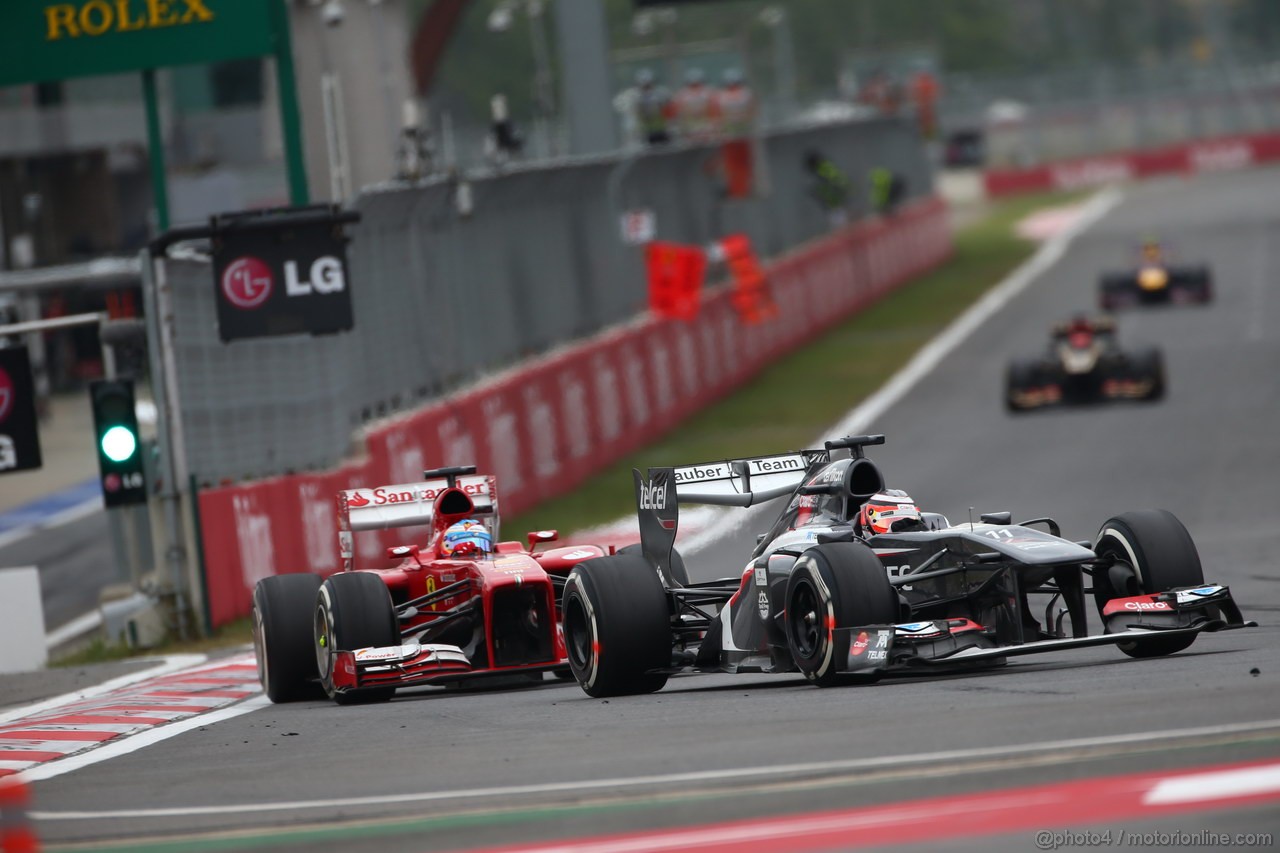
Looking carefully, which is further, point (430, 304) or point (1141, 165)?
point (1141, 165)

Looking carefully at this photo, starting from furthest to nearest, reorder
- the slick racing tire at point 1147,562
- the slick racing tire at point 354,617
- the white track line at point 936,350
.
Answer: the white track line at point 936,350 < the slick racing tire at point 354,617 < the slick racing tire at point 1147,562

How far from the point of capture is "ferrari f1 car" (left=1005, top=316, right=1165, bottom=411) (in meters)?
31.0

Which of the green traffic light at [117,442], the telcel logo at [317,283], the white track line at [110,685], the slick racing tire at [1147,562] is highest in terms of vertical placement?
the telcel logo at [317,283]

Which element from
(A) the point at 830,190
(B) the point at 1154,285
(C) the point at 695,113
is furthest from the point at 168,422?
(A) the point at 830,190

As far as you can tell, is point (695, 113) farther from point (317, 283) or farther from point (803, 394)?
point (317, 283)

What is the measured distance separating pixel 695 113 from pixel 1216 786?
35.9 meters

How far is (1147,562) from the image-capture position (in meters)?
10.8

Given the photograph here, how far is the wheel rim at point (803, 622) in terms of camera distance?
35.7 ft

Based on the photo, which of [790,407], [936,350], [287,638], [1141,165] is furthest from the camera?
[1141,165]

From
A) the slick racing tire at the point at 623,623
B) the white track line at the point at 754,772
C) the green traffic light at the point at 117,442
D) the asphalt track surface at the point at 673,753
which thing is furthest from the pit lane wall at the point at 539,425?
the white track line at the point at 754,772

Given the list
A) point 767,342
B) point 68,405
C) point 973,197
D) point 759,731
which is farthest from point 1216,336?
point 973,197

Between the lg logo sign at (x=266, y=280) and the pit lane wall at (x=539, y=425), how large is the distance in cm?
173

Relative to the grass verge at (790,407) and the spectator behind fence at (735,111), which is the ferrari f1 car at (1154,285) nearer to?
the grass verge at (790,407)

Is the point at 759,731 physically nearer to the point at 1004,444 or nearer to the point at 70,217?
the point at 1004,444
